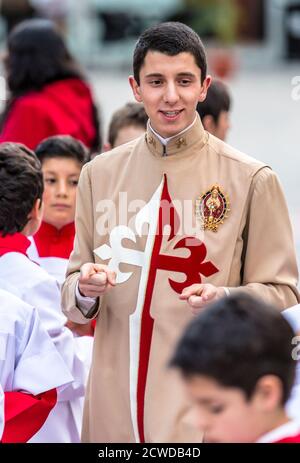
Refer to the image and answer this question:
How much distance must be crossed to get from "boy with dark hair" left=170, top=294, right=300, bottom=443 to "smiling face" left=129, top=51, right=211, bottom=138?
115cm

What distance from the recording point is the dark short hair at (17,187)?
4.24 m

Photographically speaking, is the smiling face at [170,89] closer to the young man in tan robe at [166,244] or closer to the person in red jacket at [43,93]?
the young man in tan robe at [166,244]

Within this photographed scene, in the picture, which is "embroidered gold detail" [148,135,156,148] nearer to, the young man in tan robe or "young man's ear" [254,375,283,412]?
the young man in tan robe

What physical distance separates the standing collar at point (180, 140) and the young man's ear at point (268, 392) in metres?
1.29

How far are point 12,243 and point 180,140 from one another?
888mm

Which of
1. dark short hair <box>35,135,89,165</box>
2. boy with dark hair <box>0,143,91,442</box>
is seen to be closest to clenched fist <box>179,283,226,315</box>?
boy with dark hair <box>0,143,91,442</box>

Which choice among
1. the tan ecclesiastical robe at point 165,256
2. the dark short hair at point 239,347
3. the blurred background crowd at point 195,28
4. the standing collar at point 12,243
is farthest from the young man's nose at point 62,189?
the blurred background crowd at point 195,28

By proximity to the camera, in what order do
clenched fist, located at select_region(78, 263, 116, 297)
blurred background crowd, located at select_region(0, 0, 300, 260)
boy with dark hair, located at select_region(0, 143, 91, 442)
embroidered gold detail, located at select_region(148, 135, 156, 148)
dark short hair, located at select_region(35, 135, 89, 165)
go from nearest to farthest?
clenched fist, located at select_region(78, 263, 116, 297) → embroidered gold detail, located at select_region(148, 135, 156, 148) → boy with dark hair, located at select_region(0, 143, 91, 442) → dark short hair, located at select_region(35, 135, 89, 165) → blurred background crowd, located at select_region(0, 0, 300, 260)

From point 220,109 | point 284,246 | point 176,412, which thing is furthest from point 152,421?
point 220,109

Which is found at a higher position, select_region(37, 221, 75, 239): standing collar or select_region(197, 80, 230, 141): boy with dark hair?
select_region(197, 80, 230, 141): boy with dark hair

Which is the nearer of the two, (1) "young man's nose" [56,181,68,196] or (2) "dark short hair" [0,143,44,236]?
(2) "dark short hair" [0,143,44,236]

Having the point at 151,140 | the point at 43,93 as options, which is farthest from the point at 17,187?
the point at 43,93

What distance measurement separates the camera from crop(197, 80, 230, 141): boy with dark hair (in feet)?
17.5

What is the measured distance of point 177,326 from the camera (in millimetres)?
3547
